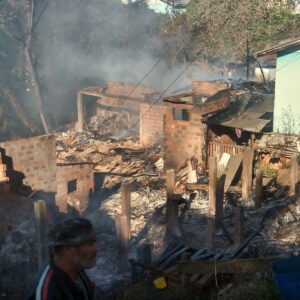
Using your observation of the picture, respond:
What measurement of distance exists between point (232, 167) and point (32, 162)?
5172 mm

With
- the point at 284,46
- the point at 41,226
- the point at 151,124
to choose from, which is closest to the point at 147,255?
the point at 41,226

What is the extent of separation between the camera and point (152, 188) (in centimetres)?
1311

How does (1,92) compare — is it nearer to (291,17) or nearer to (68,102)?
(68,102)

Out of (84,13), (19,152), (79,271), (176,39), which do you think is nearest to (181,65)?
(176,39)

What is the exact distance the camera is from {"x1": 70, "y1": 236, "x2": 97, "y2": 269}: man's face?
9.27 ft

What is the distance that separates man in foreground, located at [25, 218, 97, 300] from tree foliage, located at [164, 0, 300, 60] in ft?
84.2

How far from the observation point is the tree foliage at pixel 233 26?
27.1 meters

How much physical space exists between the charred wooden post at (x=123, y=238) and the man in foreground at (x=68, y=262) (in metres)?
5.14

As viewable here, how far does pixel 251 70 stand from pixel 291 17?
3.62 meters

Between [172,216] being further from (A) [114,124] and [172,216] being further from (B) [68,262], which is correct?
(A) [114,124]

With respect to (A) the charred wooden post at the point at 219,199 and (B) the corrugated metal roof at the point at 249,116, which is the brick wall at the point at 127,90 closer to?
(B) the corrugated metal roof at the point at 249,116

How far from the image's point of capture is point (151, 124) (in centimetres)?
1827

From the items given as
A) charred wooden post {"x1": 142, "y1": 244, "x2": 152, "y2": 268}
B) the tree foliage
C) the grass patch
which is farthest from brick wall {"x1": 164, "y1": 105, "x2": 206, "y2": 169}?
the tree foliage

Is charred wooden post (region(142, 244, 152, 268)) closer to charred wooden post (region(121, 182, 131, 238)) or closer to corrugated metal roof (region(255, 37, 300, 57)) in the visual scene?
charred wooden post (region(121, 182, 131, 238))
